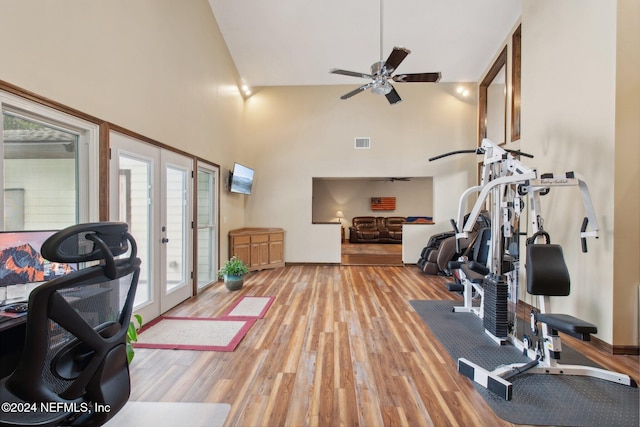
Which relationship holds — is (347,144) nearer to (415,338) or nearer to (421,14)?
(421,14)

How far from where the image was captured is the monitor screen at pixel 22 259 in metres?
1.45

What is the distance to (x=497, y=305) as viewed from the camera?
260cm

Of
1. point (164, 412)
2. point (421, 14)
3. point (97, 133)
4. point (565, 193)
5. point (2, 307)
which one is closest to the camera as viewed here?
point (2, 307)

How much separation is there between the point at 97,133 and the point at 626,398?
14.9 ft

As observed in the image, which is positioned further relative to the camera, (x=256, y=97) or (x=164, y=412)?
(x=256, y=97)

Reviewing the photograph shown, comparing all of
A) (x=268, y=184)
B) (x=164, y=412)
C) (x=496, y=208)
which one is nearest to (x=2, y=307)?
(x=164, y=412)

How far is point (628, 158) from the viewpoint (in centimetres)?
247

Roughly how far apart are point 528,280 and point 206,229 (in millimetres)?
4410

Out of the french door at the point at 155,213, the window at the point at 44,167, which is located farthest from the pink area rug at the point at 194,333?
the window at the point at 44,167

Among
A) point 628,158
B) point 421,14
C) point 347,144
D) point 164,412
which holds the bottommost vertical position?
point 164,412

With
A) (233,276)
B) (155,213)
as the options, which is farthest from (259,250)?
(155,213)

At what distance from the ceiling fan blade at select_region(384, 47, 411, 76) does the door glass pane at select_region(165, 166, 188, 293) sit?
3.00 m

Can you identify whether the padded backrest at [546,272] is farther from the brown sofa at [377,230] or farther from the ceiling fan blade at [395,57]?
the brown sofa at [377,230]

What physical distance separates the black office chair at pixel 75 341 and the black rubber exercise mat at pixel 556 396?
2.20 meters
